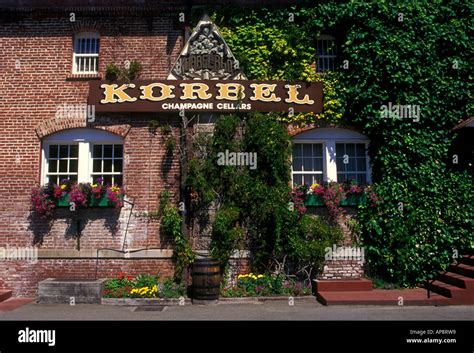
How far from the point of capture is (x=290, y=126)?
10.6m

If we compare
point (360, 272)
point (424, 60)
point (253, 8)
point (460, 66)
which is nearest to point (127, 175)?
point (253, 8)

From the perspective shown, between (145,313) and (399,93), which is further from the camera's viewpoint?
(399,93)

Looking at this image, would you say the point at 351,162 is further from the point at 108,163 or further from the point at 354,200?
the point at 108,163

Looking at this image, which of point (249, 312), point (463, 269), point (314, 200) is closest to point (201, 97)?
point (314, 200)

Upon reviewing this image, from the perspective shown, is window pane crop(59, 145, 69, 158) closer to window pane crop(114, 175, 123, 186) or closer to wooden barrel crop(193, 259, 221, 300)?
window pane crop(114, 175, 123, 186)

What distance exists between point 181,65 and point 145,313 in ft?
20.9

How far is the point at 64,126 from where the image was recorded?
1058 cm

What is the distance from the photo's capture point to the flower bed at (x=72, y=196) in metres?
10.0

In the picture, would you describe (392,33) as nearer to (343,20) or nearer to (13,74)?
(343,20)

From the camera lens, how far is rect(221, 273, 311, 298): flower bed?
9.51 metres

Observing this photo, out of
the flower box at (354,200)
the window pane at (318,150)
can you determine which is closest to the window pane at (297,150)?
the window pane at (318,150)
